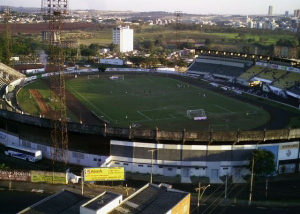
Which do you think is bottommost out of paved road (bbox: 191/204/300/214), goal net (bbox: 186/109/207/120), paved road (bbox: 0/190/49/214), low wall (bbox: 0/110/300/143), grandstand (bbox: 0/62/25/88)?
paved road (bbox: 191/204/300/214)

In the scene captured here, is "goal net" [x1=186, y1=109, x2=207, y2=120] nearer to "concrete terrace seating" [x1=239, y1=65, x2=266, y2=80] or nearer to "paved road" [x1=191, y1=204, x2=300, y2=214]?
"paved road" [x1=191, y1=204, x2=300, y2=214]

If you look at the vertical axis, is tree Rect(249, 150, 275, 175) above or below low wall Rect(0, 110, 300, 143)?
below

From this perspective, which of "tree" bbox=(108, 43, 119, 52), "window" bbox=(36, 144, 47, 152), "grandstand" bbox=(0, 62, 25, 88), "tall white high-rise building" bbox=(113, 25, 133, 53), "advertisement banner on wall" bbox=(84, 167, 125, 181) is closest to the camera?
"advertisement banner on wall" bbox=(84, 167, 125, 181)

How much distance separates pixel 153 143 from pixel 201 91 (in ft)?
92.5

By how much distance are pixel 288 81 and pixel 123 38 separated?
69781 millimetres

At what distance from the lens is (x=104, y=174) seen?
66.6ft

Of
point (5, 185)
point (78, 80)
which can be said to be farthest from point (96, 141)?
point (78, 80)

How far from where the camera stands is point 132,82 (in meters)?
55.9

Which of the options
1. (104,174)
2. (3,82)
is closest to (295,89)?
(104,174)

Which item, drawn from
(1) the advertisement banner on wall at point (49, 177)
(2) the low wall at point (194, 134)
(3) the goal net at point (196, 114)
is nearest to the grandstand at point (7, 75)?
(3) the goal net at point (196, 114)

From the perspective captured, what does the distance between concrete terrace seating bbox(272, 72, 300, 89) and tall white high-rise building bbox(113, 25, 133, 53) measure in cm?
6657

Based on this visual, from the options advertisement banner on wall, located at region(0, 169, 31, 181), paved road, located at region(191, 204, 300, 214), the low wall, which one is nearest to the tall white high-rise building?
the low wall

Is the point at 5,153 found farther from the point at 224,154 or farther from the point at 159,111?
the point at 159,111

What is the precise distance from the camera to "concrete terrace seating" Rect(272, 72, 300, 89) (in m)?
49.7
